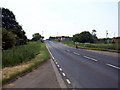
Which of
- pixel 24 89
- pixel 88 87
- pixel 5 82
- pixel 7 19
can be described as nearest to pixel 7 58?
pixel 5 82

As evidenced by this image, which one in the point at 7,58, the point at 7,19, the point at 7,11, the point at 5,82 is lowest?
the point at 5,82

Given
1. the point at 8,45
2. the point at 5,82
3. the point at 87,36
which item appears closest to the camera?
the point at 5,82

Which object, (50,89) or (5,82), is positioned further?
(5,82)

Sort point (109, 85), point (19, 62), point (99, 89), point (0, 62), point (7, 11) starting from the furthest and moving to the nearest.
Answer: point (7, 11), point (19, 62), point (0, 62), point (109, 85), point (99, 89)

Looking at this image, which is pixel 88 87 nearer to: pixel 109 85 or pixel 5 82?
pixel 109 85

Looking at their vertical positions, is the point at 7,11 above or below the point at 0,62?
above

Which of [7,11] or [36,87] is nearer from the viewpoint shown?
[36,87]

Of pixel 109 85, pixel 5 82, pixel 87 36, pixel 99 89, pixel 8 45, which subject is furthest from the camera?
pixel 87 36

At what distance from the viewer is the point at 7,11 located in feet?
147

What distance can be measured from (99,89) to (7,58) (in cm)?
826

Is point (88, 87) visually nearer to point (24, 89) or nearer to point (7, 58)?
point (24, 89)

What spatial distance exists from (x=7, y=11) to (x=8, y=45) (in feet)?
95.6

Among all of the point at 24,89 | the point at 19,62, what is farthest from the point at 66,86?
the point at 19,62

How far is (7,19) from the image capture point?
1777 inches
